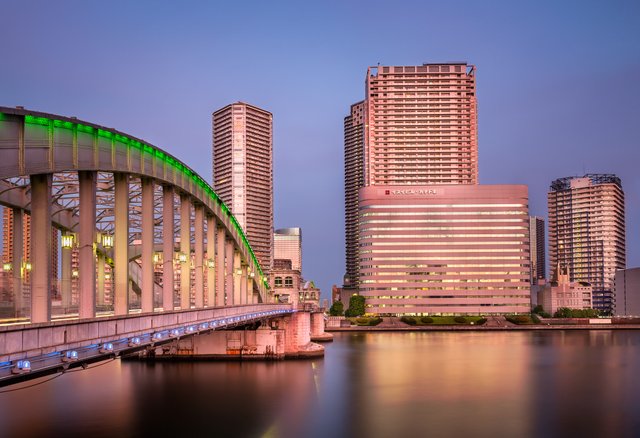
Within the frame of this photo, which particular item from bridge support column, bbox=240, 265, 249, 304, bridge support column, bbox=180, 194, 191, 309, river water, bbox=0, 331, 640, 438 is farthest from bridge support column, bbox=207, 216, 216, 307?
bridge support column, bbox=240, 265, 249, 304

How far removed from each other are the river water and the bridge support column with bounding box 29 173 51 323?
17.1 metres

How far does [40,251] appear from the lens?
102 ft

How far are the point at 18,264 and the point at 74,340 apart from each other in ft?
37.2

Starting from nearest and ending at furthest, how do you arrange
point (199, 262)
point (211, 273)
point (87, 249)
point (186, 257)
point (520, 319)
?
1. point (87, 249)
2. point (186, 257)
3. point (199, 262)
4. point (211, 273)
5. point (520, 319)

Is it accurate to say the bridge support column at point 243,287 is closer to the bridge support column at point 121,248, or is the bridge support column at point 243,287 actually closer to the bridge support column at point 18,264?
the bridge support column at point 121,248

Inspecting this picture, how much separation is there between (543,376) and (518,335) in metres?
74.4

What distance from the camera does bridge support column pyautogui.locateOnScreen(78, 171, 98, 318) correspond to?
118 ft

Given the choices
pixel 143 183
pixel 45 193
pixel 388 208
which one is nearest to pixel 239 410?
pixel 143 183

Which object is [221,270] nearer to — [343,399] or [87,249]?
[343,399]

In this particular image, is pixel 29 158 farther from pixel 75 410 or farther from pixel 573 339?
pixel 573 339

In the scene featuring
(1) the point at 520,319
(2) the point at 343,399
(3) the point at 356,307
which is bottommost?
(1) the point at 520,319

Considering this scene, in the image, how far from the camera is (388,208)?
19925 cm

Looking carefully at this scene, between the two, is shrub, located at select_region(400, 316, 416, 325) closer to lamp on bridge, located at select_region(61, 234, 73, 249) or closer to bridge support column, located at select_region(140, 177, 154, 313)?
bridge support column, located at select_region(140, 177, 154, 313)

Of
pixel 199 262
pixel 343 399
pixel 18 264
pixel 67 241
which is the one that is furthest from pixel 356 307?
pixel 67 241
